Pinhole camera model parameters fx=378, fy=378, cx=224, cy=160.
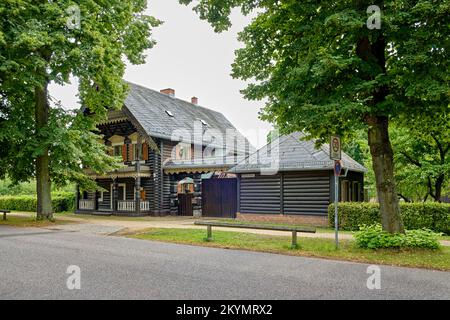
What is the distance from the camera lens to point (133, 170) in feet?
84.1

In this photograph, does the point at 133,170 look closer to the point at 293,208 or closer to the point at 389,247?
the point at 293,208

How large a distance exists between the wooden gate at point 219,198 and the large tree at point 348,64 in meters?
12.2

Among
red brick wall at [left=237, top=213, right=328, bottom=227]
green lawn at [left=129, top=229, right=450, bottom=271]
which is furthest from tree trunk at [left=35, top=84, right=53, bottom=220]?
red brick wall at [left=237, top=213, right=328, bottom=227]

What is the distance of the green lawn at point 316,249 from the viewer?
9031 millimetres

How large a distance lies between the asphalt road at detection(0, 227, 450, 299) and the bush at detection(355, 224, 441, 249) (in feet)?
6.21

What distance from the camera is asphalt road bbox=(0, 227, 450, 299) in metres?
6.16

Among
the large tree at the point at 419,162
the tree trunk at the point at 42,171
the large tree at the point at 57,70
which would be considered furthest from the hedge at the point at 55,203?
the large tree at the point at 419,162

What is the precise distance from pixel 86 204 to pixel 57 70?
14.2 m

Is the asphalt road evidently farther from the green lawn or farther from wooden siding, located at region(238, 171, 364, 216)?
wooden siding, located at region(238, 171, 364, 216)

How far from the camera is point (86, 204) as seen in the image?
29.7 metres

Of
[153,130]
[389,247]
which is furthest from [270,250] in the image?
[153,130]

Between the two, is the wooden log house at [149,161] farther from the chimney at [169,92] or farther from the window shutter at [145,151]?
the chimney at [169,92]

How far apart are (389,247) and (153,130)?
1847cm

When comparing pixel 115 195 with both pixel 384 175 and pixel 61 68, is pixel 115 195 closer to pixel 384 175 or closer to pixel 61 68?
pixel 61 68
